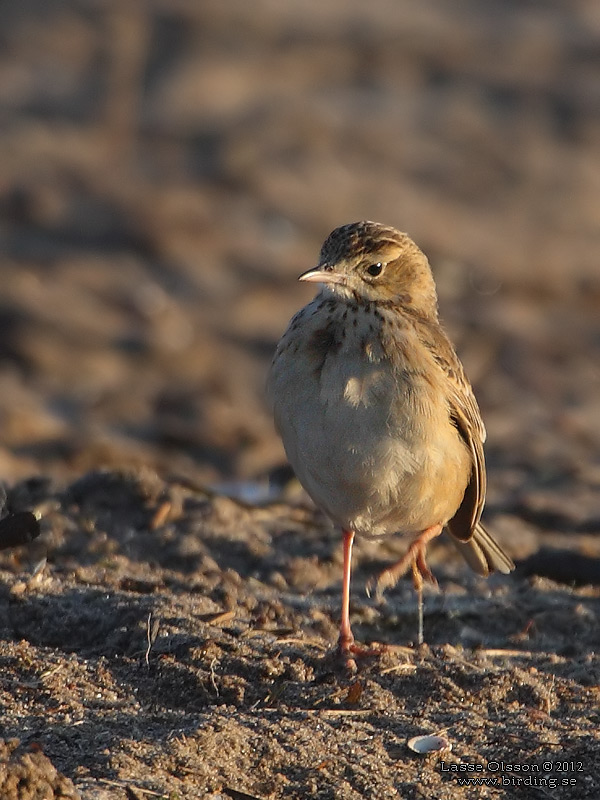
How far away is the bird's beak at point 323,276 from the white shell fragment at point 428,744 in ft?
6.81

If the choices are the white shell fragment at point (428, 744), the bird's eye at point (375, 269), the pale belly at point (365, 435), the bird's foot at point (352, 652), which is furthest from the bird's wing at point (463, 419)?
the white shell fragment at point (428, 744)

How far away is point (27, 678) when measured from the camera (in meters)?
5.62

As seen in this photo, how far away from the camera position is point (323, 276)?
6.33m

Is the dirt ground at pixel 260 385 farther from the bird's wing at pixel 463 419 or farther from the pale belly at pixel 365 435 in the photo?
the pale belly at pixel 365 435

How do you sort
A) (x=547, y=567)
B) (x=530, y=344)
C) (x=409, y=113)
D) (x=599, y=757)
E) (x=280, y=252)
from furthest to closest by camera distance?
(x=409, y=113)
(x=280, y=252)
(x=530, y=344)
(x=547, y=567)
(x=599, y=757)

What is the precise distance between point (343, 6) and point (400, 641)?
17633mm

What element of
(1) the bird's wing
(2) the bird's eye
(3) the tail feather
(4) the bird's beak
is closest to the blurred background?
(3) the tail feather

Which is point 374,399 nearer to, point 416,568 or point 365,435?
point 365,435

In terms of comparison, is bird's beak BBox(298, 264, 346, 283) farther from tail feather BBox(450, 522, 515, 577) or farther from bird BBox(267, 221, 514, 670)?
tail feather BBox(450, 522, 515, 577)

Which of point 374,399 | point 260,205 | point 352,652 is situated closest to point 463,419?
point 374,399

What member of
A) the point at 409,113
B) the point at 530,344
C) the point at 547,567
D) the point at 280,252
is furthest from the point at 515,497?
the point at 409,113

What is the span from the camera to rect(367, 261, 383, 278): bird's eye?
6527mm

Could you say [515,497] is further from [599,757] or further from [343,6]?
[343,6]

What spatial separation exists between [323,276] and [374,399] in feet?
2.08
